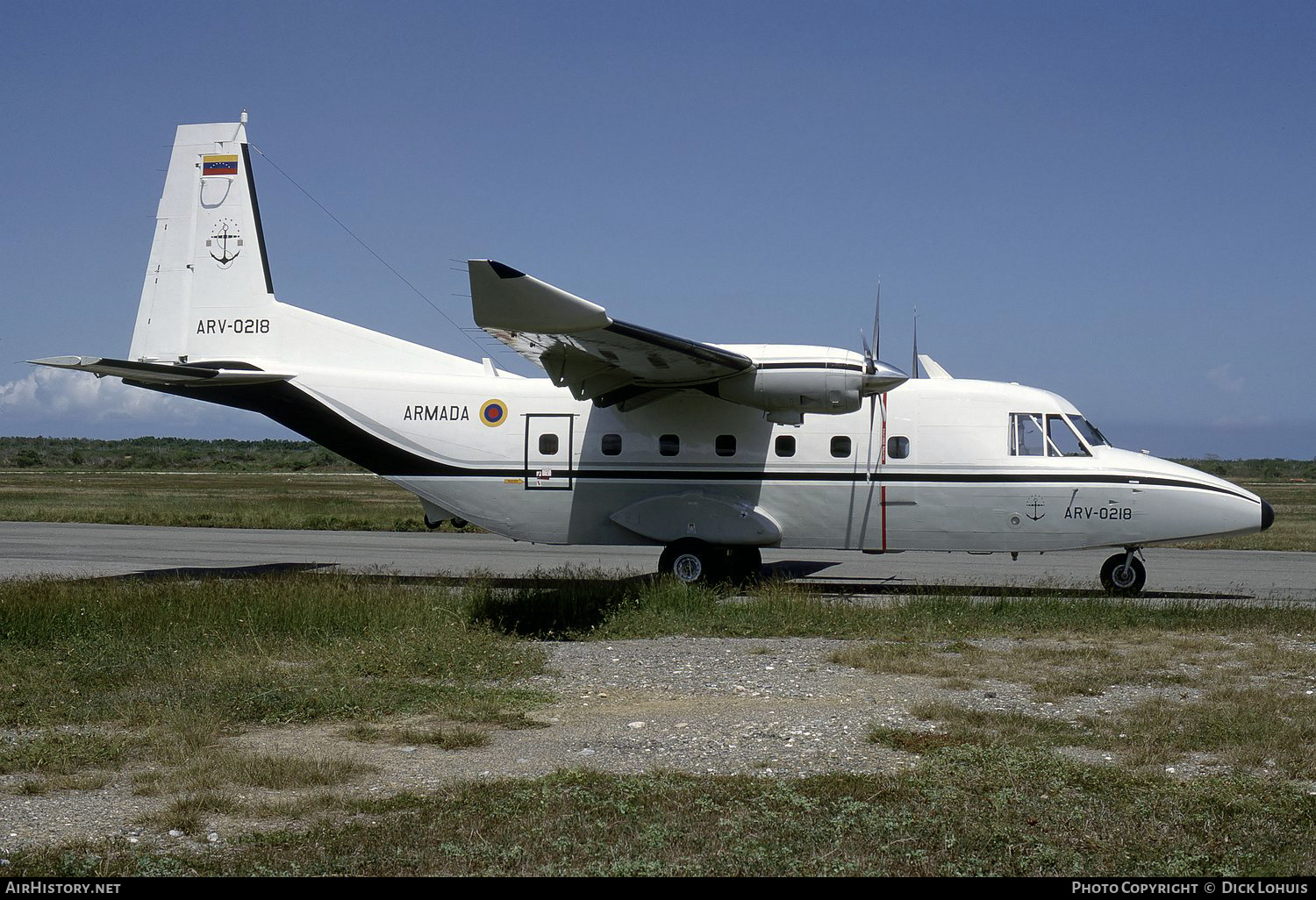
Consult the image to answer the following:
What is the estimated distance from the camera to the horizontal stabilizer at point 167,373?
15.4m

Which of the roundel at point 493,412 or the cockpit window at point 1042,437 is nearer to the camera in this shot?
the cockpit window at point 1042,437

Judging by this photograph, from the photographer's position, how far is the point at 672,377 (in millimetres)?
15867

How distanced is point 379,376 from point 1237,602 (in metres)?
13.4

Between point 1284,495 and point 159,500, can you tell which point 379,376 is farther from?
point 1284,495

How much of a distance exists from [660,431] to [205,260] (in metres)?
8.32

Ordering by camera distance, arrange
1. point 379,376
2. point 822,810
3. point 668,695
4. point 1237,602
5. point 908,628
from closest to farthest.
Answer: point 822,810 → point 668,695 → point 908,628 → point 1237,602 → point 379,376

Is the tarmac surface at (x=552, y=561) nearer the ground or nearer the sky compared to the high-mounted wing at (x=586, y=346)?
nearer the ground

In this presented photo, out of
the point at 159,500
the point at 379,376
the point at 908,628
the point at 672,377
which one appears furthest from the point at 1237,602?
the point at 159,500

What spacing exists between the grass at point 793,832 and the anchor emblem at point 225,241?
14.2m

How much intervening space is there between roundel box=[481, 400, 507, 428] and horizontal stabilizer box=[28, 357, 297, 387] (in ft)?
10.7

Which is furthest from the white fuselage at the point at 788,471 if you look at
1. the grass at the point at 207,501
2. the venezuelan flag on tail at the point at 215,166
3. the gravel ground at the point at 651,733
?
the grass at the point at 207,501

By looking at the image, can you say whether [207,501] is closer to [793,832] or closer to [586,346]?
[586,346]

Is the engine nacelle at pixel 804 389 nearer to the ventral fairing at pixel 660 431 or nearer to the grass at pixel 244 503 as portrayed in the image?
the ventral fairing at pixel 660 431

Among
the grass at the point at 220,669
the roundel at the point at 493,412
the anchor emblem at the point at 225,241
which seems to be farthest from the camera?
the anchor emblem at the point at 225,241
